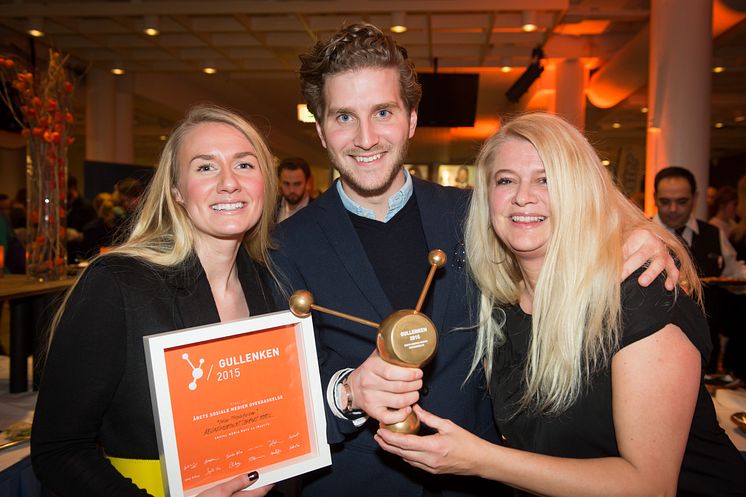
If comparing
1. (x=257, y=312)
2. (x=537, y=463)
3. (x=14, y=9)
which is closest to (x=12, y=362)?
(x=257, y=312)

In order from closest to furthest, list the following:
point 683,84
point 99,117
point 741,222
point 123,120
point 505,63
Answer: point 741,222 < point 683,84 < point 505,63 < point 99,117 < point 123,120

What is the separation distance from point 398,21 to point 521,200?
6787 millimetres

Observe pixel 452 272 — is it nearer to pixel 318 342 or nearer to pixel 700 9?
pixel 318 342

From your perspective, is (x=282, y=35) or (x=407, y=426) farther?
(x=282, y=35)

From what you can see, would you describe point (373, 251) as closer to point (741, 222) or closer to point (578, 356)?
point (578, 356)

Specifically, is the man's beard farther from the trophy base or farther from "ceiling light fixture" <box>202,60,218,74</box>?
"ceiling light fixture" <box>202,60,218,74</box>

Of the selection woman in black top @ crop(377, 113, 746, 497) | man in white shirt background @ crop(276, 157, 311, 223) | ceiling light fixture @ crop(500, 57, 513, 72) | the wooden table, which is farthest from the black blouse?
ceiling light fixture @ crop(500, 57, 513, 72)

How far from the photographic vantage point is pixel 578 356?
1543mm

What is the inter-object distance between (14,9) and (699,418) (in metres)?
9.44

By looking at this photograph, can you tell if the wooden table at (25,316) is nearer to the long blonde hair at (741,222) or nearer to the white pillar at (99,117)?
the long blonde hair at (741,222)

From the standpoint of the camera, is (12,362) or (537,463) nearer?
(537,463)

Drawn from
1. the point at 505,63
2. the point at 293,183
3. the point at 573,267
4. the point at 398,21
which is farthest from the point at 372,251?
the point at 505,63

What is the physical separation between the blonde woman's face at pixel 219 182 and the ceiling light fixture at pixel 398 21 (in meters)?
6.56

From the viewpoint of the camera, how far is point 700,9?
20.8 feet
